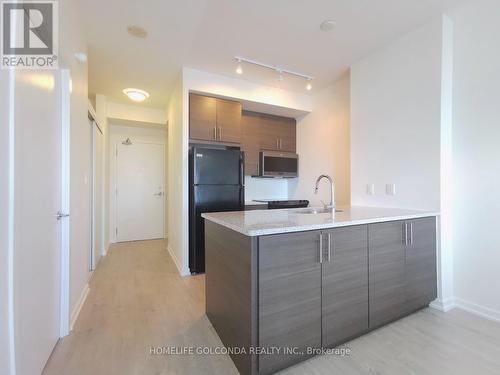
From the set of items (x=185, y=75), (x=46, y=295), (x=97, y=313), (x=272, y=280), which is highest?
(x=185, y=75)

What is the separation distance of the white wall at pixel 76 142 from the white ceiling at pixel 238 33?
214mm

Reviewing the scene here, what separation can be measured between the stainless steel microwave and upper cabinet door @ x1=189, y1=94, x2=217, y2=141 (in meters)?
1.02

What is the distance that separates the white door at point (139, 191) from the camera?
4738 millimetres

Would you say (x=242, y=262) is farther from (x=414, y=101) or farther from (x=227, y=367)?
(x=414, y=101)

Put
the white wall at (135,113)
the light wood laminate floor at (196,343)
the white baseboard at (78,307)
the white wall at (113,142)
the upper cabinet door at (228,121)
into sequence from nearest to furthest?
1. the light wood laminate floor at (196,343)
2. the white baseboard at (78,307)
3. the upper cabinet door at (228,121)
4. the white wall at (135,113)
5. the white wall at (113,142)

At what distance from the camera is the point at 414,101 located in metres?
2.30

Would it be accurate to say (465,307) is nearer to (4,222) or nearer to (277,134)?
(277,134)

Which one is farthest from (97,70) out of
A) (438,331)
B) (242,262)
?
(438,331)

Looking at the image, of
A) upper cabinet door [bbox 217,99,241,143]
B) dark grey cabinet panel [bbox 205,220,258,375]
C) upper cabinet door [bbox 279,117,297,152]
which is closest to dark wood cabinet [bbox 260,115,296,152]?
upper cabinet door [bbox 279,117,297,152]

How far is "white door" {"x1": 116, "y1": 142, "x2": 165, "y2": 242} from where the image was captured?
15.5 feet

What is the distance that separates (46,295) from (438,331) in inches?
109

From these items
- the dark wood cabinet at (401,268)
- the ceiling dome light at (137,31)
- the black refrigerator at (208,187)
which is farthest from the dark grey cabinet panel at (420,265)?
the ceiling dome light at (137,31)

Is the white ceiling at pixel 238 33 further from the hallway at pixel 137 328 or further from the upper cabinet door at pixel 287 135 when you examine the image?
the hallway at pixel 137 328

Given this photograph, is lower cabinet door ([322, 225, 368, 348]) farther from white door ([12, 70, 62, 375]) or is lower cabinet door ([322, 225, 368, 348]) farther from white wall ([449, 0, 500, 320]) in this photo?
white door ([12, 70, 62, 375])
